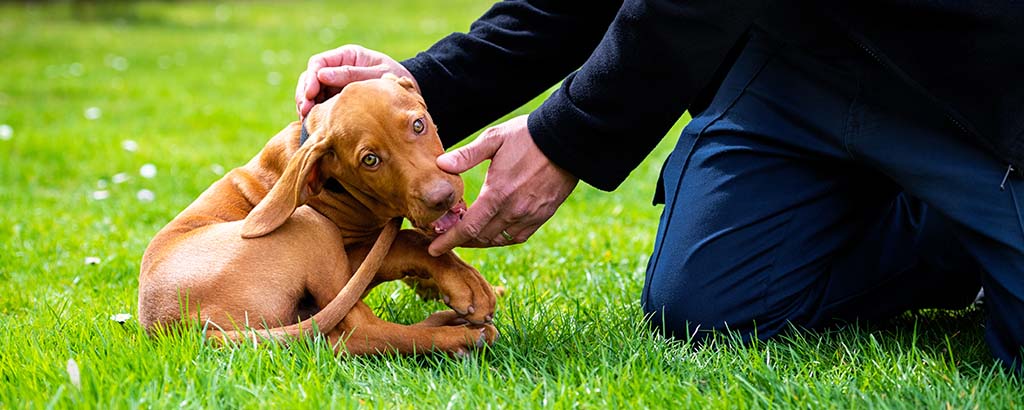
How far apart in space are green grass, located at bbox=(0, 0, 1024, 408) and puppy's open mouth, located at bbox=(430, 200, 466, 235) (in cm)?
32

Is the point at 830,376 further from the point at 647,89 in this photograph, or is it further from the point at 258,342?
the point at 258,342

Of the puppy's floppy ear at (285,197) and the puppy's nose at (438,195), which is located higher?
the puppy's nose at (438,195)

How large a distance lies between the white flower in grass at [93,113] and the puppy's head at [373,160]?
5417 mm

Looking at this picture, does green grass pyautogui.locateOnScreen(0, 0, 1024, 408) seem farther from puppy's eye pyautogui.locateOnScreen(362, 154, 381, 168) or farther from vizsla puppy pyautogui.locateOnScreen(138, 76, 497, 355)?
puppy's eye pyautogui.locateOnScreen(362, 154, 381, 168)

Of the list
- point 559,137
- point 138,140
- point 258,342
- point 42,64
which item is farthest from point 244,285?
point 42,64

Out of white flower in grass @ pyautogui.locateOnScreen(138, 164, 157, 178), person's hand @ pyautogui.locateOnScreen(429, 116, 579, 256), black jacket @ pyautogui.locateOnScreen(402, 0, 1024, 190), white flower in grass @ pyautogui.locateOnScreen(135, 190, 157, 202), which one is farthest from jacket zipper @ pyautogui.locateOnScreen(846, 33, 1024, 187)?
white flower in grass @ pyautogui.locateOnScreen(138, 164, 157, 178)

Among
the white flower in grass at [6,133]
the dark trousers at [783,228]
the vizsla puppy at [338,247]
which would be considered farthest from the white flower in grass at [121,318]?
the white flower in grass at [6,133]

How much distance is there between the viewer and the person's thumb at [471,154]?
7.95 ft

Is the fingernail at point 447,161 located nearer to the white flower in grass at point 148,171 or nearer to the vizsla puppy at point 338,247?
the vizsla puppy at point 338,247

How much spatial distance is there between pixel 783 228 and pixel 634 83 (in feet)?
2.56

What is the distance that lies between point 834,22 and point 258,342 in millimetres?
1599

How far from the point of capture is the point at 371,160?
7.86 ft

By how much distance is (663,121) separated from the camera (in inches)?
102

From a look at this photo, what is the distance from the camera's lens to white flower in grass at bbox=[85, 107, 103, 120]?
7.34 metres
